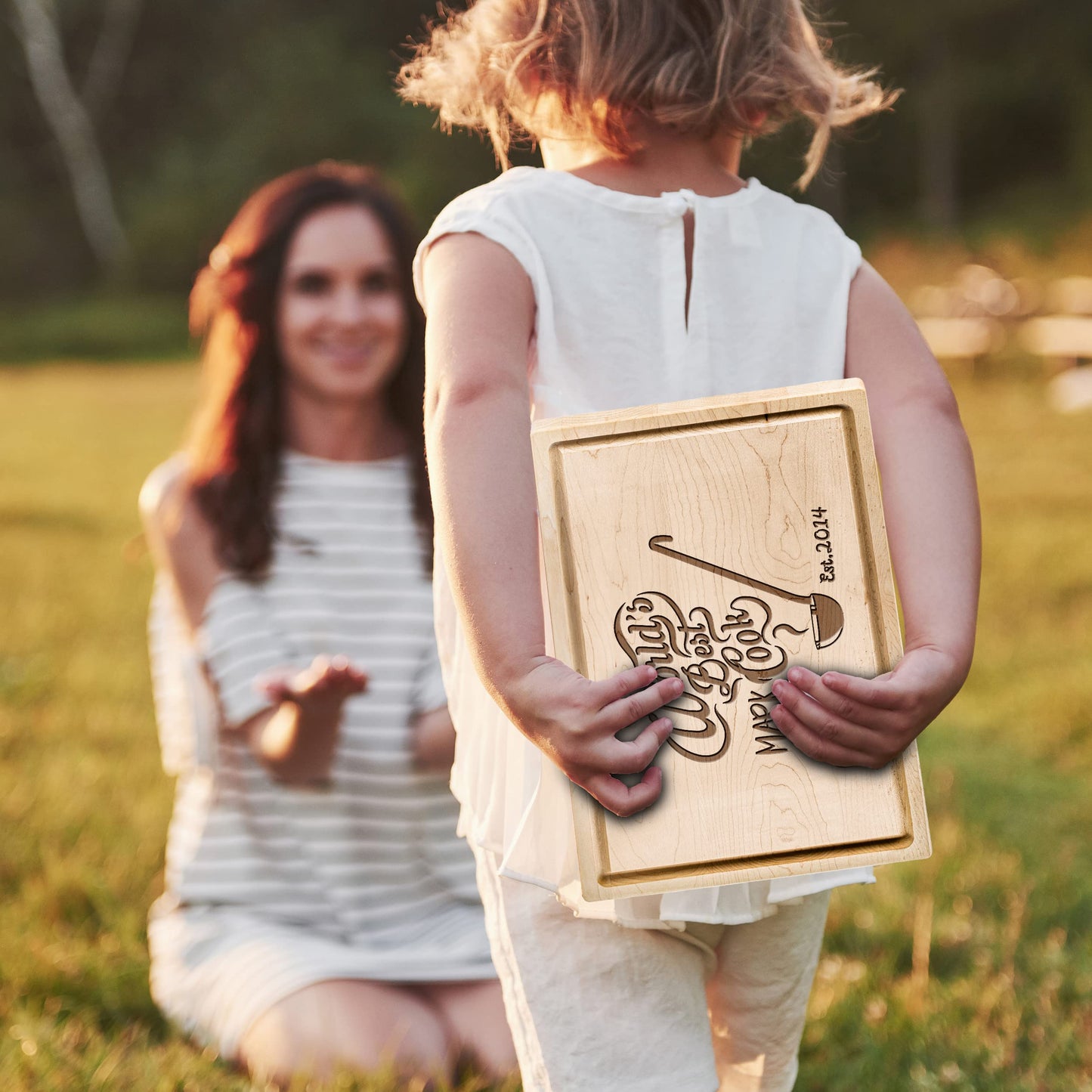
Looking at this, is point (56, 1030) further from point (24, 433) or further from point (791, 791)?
point (24, 433)

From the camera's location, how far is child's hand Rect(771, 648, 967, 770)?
1094mm

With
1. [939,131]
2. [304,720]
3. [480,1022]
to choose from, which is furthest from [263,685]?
[939,131]

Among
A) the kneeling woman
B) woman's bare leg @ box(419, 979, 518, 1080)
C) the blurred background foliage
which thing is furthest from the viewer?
the blurred background foliage

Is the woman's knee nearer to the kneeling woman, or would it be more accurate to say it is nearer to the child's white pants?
the kneeling woman

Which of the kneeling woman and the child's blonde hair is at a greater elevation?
the child's blonde hair

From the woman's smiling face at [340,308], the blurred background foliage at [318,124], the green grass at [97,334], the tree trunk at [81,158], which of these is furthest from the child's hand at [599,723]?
the tree trunk at [81,158]

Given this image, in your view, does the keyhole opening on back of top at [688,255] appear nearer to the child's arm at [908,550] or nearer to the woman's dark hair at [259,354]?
the child's arm at [908,550]

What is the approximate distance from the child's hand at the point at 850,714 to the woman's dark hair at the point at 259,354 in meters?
1.55

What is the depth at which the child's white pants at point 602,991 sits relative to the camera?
1.31 meters

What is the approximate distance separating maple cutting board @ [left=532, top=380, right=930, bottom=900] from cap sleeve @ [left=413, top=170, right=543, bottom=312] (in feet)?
0.65

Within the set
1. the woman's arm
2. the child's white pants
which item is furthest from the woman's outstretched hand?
the child's white pants

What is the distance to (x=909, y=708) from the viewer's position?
111 cm

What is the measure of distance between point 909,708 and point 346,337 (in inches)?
70.3

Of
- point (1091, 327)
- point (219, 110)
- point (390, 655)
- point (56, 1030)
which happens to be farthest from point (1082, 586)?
point (219, 110)
